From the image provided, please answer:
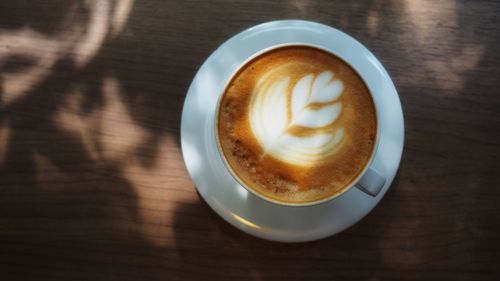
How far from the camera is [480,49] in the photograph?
101cm

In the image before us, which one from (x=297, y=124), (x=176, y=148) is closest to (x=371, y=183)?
(x=297, y=124)

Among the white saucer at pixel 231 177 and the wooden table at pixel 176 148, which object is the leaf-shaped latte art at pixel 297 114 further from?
the wooden table at pixel 176 148

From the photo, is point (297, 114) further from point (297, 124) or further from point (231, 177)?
point (231, 177)

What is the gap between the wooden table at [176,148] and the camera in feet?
3.07

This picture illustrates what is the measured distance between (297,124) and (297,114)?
20 millimetres

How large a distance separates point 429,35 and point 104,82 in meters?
0.76

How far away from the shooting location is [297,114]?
33.1 inches

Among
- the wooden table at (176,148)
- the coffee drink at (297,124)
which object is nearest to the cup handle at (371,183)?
the coffee drink at (297,124)

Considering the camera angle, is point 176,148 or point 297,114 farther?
point 176,148

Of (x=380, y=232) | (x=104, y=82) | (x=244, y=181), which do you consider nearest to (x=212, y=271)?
(x=244, y=181)

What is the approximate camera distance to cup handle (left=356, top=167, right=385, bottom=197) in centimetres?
81

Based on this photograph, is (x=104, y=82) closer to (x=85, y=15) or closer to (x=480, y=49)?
(x=85, y=15)

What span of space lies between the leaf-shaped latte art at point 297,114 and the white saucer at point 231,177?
0.09 metres

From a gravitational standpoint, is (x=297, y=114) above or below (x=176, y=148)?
above
